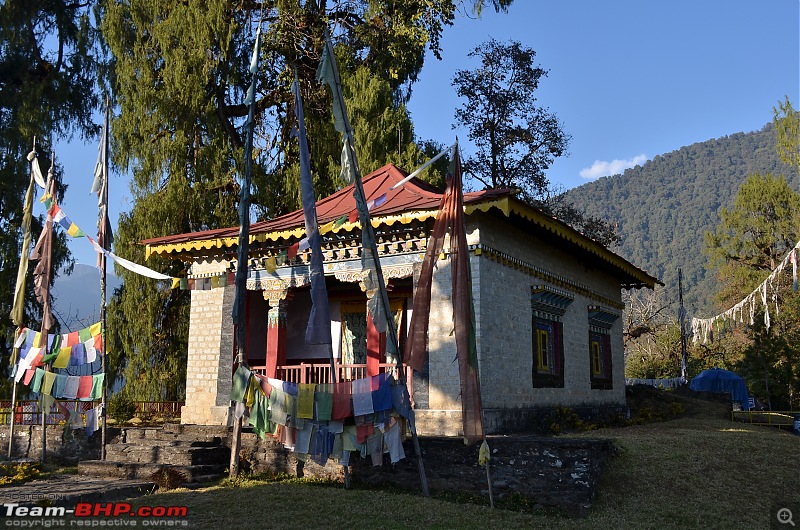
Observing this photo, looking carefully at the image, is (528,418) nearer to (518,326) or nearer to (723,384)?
(518,326)

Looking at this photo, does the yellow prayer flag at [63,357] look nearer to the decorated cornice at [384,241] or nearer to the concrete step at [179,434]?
the concrete step at [179,434]

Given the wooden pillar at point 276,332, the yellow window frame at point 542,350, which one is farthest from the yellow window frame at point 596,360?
the wooden pillar at point 276,332

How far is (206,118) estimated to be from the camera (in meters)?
18.5

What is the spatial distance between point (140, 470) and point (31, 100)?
14.1 m

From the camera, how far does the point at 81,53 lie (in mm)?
21594

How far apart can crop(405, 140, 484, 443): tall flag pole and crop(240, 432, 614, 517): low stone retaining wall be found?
93cm

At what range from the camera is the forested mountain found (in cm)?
12331

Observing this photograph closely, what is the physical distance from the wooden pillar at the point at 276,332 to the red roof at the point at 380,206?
4.51ft

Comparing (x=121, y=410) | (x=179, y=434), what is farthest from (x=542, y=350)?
(x=121, y=410)

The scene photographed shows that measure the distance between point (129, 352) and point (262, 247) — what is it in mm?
6414

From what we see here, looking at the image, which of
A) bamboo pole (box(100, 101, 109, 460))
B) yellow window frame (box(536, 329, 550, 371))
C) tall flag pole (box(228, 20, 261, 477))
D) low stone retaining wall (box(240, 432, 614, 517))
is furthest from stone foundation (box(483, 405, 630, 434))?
bamboo pole (box(100, 101, 109, 460))

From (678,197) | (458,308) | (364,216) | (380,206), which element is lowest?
(458,308)

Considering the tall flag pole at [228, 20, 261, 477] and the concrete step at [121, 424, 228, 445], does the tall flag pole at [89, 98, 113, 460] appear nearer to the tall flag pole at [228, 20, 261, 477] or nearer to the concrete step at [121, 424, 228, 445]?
the concrete step at [121, 424, 228, 445]

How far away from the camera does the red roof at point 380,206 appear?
A: 11109 millimetres
